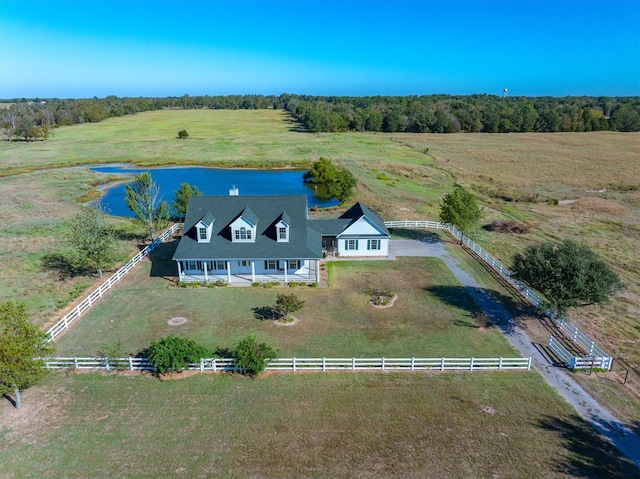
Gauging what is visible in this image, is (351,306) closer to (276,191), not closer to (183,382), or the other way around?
(183,382)

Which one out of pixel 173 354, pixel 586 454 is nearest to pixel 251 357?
pixel 173 354

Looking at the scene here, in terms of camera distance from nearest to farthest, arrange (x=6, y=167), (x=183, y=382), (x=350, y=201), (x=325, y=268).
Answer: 1. (x=183, y=382)
2. (x=325, y=268)
3. (x=350, y=201)
4. (x=6, y=167)

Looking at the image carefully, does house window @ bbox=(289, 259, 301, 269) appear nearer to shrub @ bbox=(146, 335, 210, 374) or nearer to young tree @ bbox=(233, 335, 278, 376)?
young tree @ bbox=(233, 335, 278, 376)

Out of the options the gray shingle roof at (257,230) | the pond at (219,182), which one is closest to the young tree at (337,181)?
the pond at (219,182)

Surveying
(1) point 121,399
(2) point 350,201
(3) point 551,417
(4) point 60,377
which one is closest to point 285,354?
(1) point 121,399

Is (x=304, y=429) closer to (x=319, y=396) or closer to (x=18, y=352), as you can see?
(x=319, y=396)

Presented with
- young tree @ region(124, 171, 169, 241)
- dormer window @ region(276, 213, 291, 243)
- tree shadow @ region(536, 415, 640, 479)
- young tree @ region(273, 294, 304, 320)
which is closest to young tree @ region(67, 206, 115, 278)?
young tree @ region(124, 171, 169, 241)

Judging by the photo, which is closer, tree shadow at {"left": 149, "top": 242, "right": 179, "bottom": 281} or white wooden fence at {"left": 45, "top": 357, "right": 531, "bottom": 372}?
white wooden fence at {"left": 45, "top": 357, "right": 531, "bottom": 372}
